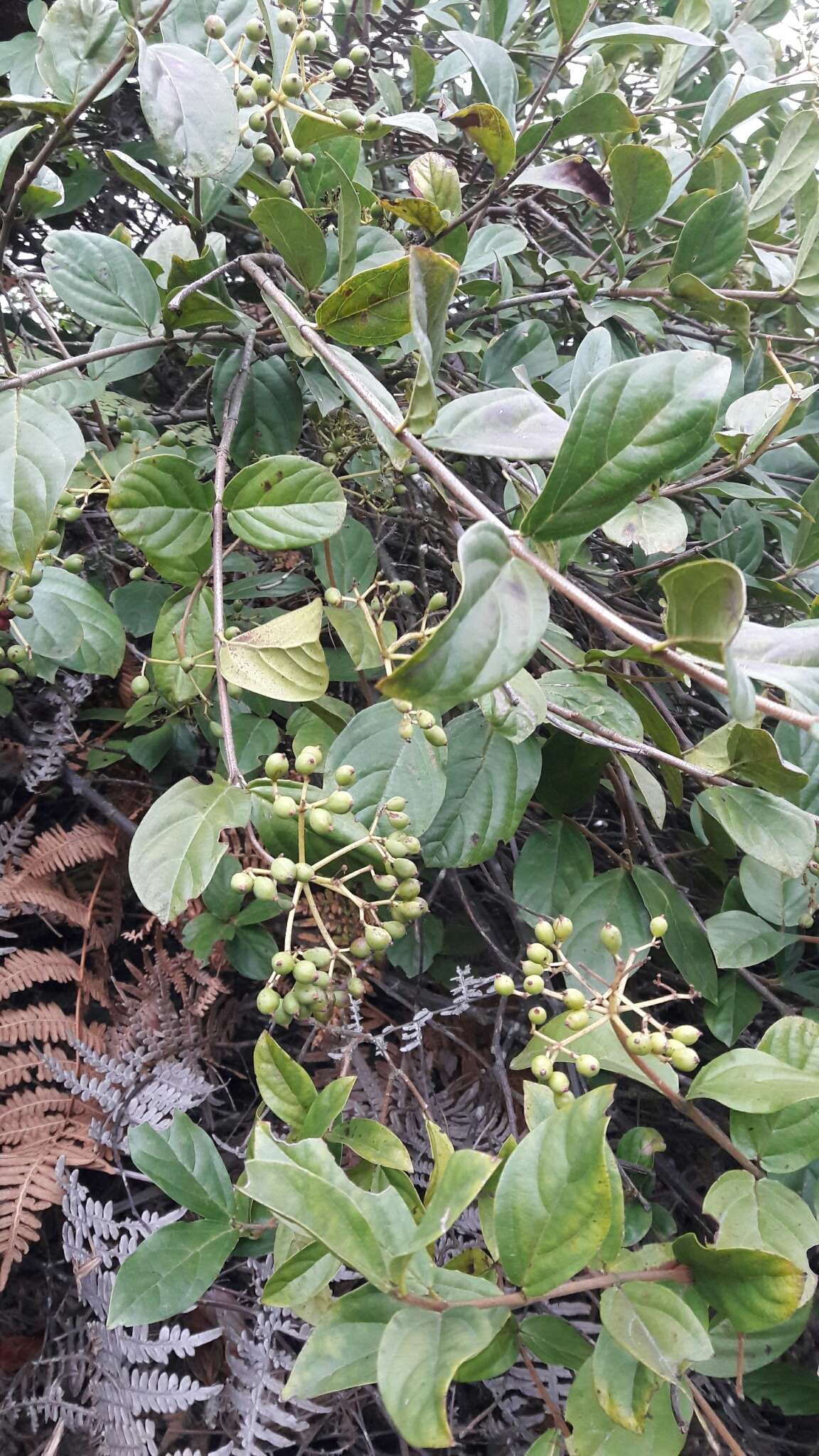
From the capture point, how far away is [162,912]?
0.70 m

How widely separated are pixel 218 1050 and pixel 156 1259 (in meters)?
0.38

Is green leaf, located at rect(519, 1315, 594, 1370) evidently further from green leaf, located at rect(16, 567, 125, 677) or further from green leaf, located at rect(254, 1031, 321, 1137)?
green leaf, located at rect(16, 567, 125, 677)

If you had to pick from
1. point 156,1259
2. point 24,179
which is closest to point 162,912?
point 156,1259

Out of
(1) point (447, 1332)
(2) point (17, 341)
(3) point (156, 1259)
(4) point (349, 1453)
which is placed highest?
(2) point (17, 341)

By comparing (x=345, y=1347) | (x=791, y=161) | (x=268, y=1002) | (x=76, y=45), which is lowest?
(x=345, y=1347)

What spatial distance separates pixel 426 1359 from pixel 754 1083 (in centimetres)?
39

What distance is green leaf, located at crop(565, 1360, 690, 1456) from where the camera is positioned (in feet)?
2.13

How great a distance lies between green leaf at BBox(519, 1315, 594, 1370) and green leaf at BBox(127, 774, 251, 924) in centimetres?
46

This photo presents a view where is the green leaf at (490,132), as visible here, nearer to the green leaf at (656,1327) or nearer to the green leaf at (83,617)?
the green leaf at (83,617)

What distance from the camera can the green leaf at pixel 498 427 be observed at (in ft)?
2.04

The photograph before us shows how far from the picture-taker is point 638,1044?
692mm

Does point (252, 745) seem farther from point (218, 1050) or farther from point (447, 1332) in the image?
point (447, 1332)

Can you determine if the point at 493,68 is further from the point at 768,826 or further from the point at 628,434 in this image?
the point at 768,826

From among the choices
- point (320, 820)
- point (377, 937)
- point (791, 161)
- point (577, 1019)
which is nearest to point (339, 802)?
point (320, 820)
